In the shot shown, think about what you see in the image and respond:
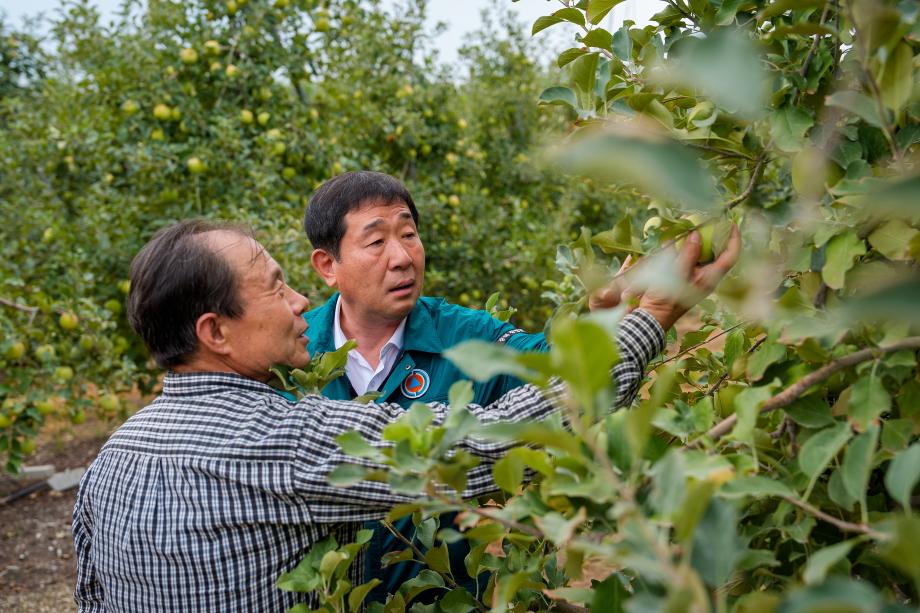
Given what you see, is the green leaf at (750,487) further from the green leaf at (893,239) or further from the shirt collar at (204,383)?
the shirt collar at (204,383)

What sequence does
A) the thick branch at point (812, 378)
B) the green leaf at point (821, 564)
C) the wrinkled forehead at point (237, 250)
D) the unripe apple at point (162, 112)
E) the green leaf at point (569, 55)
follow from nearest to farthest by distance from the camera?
the green leaf at point (821, 564)
the thick branch at point (812, 378)
the green leaf at point (569, 55)
the wrinkled forehead at point (237, 250)
the unripe apple at point (162, 112)

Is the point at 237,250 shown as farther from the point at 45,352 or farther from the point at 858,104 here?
the point at 45,352

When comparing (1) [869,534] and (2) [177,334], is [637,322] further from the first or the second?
(2) [177,334]

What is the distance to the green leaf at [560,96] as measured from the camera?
110 centimetres

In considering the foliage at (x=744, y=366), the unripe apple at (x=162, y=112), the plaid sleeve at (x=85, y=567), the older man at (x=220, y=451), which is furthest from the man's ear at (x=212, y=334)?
the unripe apple at (x=162, y=112)

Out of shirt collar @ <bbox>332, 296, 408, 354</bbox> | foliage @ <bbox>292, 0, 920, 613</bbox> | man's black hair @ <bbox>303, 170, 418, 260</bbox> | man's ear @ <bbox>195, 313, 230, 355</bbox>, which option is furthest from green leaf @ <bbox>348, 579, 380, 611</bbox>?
man's black hair @ <bbox>303, 170, 418, 260</bbox>

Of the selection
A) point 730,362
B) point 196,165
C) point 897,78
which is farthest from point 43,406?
point 897,78

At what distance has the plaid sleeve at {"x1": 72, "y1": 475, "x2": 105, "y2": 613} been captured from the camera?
4.36ft

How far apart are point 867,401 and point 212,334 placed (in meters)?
0.90

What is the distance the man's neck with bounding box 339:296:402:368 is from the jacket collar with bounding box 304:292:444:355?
5cm

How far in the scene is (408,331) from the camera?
1924mm

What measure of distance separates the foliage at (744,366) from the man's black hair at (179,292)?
464 millimetres

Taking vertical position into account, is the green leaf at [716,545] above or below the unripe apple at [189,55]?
below

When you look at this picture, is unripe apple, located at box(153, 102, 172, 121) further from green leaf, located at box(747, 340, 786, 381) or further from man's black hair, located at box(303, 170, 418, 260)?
green leaf, located at box(747, 340, 786, 381)
